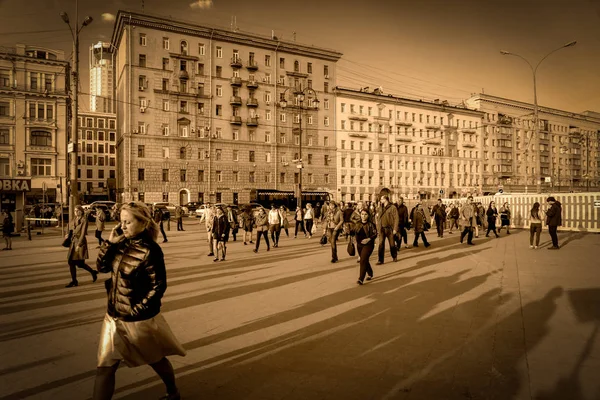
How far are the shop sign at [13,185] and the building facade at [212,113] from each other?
28411 millimetres

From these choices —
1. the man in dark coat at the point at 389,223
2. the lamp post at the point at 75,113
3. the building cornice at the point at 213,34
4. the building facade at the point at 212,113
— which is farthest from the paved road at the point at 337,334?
the building cornice at the point at 213,34

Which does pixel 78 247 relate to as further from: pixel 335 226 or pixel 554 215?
pixel 554 215

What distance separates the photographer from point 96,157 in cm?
9119

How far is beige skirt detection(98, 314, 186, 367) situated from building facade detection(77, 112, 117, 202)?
308ft

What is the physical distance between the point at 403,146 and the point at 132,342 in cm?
7691

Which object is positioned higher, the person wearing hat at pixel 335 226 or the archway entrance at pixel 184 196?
the archway entrance at pixel 184 196

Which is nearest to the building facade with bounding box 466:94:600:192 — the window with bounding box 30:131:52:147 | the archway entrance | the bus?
the bus

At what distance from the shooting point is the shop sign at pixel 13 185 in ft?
76.4

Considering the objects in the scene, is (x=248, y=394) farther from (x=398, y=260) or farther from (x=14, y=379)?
(x=398, y=260)

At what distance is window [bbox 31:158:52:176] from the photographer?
51.7m

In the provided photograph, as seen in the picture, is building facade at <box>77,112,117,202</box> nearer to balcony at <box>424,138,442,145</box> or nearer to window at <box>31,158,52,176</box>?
window at <box>31,158,52,176</box>

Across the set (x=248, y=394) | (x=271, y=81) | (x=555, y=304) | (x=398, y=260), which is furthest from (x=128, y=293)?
(x=271, y=81)

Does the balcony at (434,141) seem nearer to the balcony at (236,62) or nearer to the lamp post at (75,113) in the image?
the balcony at (236,62)

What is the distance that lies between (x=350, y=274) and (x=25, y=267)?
9.19 m
